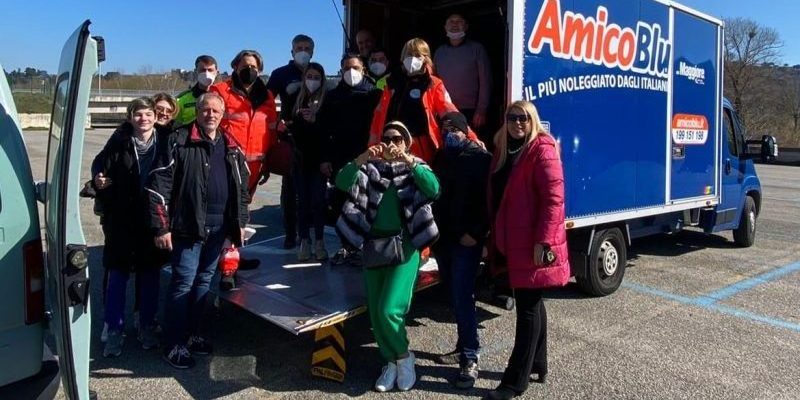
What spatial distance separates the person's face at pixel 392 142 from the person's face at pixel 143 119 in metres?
1.60

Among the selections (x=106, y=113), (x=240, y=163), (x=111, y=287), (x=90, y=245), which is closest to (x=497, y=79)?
(x=240, y=163)

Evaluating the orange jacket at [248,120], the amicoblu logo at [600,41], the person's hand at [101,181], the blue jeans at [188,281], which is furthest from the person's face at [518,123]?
the person's hand at [101,181]

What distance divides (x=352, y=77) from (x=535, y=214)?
2.04 metres

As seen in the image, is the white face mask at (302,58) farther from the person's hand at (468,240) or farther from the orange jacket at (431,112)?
the person's hand at (468,240)

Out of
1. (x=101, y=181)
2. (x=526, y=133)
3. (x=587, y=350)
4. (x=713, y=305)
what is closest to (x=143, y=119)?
(x=101, y=181)

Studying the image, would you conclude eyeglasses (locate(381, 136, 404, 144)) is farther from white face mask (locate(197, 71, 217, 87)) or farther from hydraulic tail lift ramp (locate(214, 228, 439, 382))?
white face mask (locate(197, 71, 217, 87))

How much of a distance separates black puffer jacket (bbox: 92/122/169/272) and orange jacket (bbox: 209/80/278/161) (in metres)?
0.71

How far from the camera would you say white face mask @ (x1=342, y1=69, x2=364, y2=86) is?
4.84m

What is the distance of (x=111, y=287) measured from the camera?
165 inches

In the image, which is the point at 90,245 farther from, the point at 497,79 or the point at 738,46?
the point at 738,46

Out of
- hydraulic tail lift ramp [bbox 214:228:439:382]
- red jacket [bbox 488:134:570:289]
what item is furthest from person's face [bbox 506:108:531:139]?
hydraulic tail lift ramp [bbox 214:228:439:382]

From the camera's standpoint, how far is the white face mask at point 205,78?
15.8 feet

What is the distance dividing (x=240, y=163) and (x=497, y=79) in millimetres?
3159

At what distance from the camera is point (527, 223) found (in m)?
3.58
